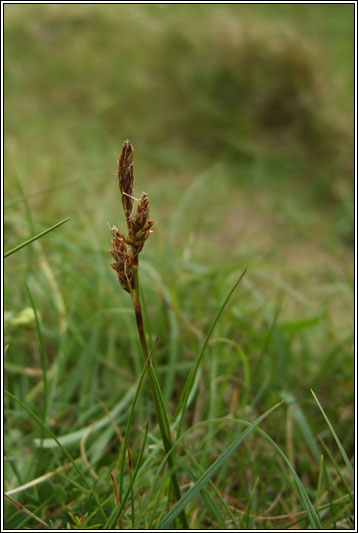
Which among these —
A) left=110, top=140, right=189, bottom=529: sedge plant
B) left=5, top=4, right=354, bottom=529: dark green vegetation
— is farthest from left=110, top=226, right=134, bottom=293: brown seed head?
left=5, top=4, right=354, bottom=529: dark green vegetation

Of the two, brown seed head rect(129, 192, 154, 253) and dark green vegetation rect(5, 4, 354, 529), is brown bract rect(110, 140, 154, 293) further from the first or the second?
dark green vegetation rect(5, 4, 354, 529)

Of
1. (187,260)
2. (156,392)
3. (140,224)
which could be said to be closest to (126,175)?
(140,224)

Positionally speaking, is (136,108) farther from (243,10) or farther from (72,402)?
(72,402)

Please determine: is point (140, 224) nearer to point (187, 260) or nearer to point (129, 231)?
point (129, 231)

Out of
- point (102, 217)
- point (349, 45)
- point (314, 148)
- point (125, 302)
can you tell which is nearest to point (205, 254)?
point (102, 217)

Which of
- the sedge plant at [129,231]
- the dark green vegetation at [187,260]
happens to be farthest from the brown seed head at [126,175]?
the dark green vegetation at [187,260]

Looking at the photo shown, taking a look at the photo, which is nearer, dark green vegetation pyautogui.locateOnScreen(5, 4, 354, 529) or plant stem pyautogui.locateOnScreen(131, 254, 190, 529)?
plant stem pyautogui.locateOnScreen(131, 254, 190, 529)
